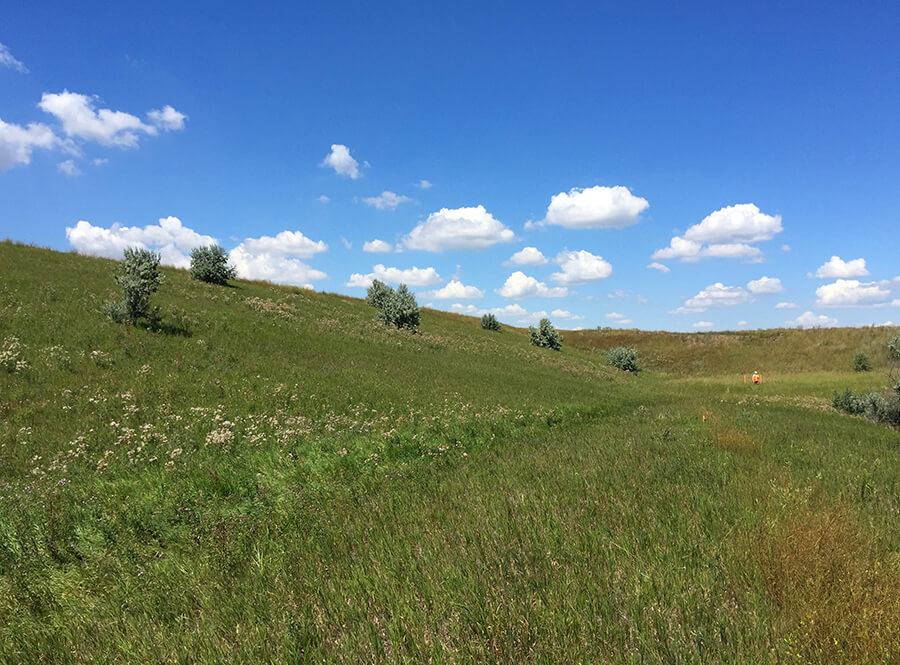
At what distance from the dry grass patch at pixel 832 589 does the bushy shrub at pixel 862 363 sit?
5065 centimetres

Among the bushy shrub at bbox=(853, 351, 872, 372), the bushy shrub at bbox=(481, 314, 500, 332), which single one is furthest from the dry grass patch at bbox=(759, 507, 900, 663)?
the bushy shrub at bbox=(481, 314, 500, 332)

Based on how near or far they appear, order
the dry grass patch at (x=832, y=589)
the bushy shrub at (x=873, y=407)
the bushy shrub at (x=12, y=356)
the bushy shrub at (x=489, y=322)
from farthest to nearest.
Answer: the bushy shrub at (x=489, y=322), the bushy shrub at (x=873, y=407), the bushy shrub at (x=12, y=356), the dry grass patch at (x=832, y=589)

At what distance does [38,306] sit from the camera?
65.5 ft

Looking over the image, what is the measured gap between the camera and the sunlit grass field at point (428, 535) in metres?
3.01

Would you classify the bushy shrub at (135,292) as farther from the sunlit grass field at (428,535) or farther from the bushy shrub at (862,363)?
the bushy shrub at (862,363)

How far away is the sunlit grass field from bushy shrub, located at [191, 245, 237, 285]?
29.4 metres

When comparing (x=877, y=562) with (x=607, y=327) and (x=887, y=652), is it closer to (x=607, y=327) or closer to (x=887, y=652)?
(x=887, y=652)

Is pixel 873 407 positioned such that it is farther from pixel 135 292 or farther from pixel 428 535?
pixel 135 292

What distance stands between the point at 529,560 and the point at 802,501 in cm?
340

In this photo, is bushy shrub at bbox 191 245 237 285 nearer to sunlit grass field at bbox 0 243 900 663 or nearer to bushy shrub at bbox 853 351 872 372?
sunlit grass field at bbox 0 243 900 663

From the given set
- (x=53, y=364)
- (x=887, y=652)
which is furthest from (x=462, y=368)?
(x=887, y=652)

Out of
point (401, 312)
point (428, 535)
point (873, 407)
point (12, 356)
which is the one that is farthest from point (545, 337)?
point (428, 535)

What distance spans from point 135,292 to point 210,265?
75.3ft

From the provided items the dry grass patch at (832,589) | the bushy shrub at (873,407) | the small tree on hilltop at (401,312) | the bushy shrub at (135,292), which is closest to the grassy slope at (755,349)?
the bushy shrub at (873,407)
